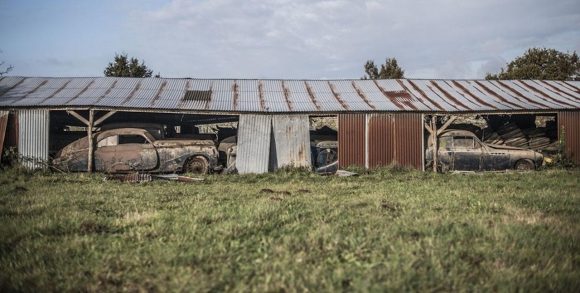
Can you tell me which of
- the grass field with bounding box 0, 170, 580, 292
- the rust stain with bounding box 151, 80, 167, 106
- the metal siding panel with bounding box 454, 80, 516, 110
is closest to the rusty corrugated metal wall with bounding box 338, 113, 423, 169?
the metal siding panel with bounding box 454, 80, 516, 110

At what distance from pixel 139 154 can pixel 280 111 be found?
16.1ft

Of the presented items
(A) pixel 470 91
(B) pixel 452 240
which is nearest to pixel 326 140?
(A) pixel 470 91

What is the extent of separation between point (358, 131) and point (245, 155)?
13.4ft

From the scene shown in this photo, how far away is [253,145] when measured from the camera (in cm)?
1517

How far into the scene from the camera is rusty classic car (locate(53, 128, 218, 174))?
1454 centimetres

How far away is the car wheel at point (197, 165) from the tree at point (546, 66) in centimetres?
3035

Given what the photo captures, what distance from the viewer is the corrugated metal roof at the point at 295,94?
15.4m

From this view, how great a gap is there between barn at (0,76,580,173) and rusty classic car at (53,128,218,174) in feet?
1.70

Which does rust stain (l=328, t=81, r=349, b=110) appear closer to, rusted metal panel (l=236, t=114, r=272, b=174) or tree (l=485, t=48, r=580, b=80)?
rusted metal panel (l=236, t=114, r=272, b=174)

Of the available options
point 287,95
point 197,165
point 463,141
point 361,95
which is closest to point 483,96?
point 463,141

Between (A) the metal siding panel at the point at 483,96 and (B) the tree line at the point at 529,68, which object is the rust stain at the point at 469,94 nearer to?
Answer: (A) the metal siding panel at the point at 483,96

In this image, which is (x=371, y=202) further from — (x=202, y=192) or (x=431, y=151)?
(x=431, y=151)

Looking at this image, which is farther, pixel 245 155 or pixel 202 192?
pixel 245 155

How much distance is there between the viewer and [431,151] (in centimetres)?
1591
